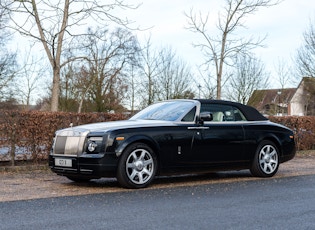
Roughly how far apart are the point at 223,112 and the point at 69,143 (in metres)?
3.21

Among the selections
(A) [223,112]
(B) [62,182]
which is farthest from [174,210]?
(A) [223,112]

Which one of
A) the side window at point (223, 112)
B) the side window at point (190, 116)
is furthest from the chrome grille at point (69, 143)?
the side window at point (223, 112)

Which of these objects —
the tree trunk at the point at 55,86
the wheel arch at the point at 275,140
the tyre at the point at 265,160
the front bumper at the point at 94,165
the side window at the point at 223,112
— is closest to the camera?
the front bumper at the point at 94,165

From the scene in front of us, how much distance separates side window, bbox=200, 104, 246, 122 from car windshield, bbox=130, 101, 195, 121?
343mm

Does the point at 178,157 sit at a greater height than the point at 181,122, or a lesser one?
lesser

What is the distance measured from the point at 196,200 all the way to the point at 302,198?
5.24 feet

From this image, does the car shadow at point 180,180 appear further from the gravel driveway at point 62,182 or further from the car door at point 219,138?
the car door at point 219,138

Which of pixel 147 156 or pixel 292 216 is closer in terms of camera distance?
pixel 292 216

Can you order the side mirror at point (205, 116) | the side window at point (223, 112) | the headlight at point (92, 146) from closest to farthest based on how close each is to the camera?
the headlight at point (92, 146) → the side mirror at point (205, 116) → the side window at point (223, 112)

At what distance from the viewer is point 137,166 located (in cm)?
848

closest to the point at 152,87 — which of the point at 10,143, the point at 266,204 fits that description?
the point at 10,143

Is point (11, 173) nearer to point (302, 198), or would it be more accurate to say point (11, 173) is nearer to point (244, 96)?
point (302, 198)

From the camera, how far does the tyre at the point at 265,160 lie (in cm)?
1020

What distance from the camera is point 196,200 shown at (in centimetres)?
725
